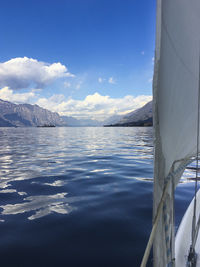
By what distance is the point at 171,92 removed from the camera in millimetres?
2264

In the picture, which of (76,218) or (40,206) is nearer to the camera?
(76,218)

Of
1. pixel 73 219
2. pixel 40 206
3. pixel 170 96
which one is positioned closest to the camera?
pixel 170 96

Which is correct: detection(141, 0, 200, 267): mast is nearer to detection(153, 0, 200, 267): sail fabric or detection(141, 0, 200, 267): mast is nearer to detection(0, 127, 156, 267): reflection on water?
detection(153, 0, 200, 267): sail fabric

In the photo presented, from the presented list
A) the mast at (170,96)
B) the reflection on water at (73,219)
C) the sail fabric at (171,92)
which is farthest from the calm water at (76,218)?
the sail fabric at (171,92)

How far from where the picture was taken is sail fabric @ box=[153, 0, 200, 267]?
216 centimetres

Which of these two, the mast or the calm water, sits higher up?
the mast

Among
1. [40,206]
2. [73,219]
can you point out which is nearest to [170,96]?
[73,219]

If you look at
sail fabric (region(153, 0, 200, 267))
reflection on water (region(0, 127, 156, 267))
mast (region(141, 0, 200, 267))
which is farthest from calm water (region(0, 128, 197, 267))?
sail fabric (region(153, 0, 200, 267))

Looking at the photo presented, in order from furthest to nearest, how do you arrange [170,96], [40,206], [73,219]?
[40,206], [73,219], [170,96]

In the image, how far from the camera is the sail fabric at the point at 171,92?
2.16 meters

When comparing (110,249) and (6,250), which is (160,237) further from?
(6,250)

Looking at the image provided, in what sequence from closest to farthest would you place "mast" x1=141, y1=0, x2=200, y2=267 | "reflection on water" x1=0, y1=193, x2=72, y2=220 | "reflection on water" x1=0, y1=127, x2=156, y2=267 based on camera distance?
"mast" x1=141, y1=0, x2=200, y2=267
"reflection on water" x1=0, y1=127, x2=156, y2=267
"reflection on water" x1=0, y1=193, x2=72, y2=220

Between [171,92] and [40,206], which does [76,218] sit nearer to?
[40,206]

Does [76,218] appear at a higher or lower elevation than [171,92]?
lower
